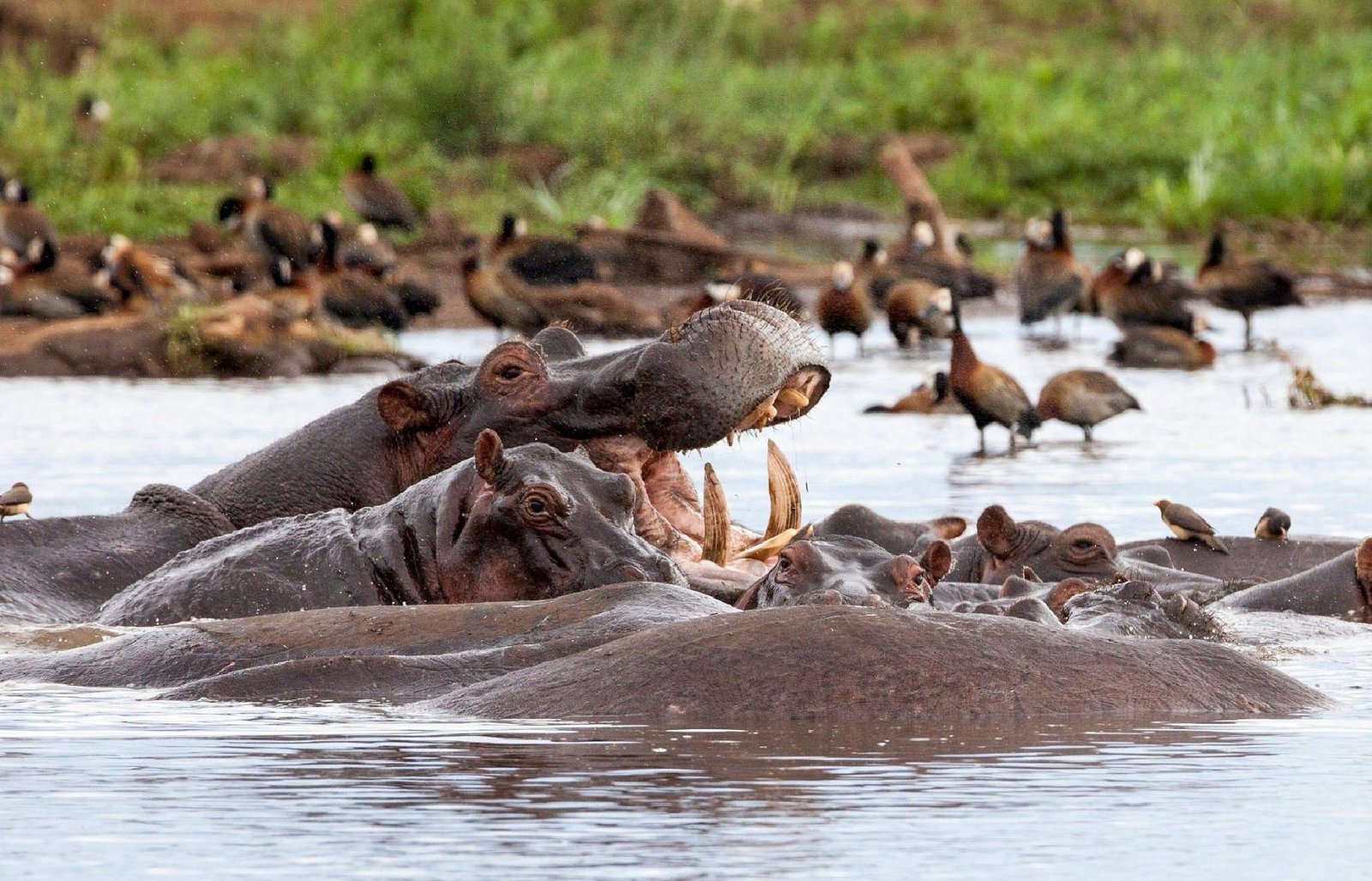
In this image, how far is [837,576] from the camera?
5.36 m

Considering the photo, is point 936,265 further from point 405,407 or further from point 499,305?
point 405,407

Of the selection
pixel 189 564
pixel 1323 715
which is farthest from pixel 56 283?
pixel 1323 715

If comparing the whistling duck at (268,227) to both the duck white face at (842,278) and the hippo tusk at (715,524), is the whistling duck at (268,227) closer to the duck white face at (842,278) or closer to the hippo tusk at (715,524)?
the duck white face at (842,278)

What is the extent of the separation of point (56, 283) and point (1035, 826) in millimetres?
16815

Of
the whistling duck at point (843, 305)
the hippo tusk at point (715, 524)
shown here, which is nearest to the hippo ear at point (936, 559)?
the hippo tusk at point (715, 524)

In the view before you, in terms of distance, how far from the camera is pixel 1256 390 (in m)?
15.7

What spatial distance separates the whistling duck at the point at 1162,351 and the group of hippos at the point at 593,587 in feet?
35.7

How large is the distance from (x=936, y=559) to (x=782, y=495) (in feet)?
2.03

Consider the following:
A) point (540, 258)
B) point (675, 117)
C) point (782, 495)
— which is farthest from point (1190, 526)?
point (675, 117)

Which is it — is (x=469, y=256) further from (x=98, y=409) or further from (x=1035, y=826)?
(x=1035, y=826)

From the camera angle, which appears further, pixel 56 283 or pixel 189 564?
pixel 56 283

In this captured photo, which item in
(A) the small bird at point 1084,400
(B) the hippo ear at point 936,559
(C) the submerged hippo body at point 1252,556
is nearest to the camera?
(B) the hippo ear at point 936,559

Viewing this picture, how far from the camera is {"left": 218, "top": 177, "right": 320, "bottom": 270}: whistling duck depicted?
22.0 metres

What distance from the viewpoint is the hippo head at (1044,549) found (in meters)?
7.18
